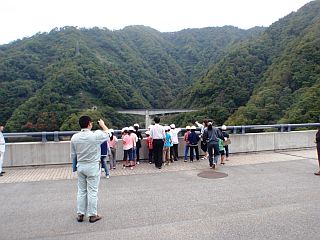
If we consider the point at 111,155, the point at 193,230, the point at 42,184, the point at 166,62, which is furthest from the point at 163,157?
the point at 166,62

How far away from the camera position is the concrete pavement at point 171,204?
501cm

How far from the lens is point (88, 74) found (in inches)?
3652

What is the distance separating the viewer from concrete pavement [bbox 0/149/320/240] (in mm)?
5012

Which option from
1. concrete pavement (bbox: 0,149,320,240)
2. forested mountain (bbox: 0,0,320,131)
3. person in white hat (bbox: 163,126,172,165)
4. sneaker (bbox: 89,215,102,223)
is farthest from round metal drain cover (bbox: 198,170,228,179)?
forested mountain (bbox: 0,0,320,131)

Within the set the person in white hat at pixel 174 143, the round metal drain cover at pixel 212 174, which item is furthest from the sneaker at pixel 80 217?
the person in white hat at pixel 174 143

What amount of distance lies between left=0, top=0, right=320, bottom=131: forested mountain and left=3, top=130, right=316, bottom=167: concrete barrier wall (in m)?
28.3

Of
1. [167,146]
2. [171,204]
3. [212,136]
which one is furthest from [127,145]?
[171,204]

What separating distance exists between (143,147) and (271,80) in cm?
6379

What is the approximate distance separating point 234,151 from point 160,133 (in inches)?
153

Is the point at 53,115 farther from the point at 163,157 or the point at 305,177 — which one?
the point at 305,177

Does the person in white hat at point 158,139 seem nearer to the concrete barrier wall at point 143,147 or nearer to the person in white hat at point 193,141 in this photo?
the concrete barrier wall at point 143,147

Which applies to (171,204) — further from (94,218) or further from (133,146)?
(133,146)

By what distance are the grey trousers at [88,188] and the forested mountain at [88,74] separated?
165 feet

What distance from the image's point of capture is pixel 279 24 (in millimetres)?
102062
